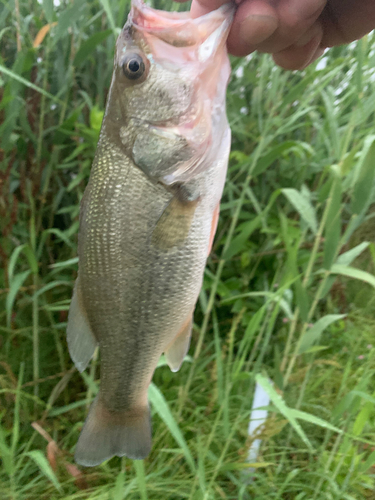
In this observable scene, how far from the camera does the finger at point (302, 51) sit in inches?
30.2

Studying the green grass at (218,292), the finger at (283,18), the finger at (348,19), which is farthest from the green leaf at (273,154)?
the finger at (283,18)

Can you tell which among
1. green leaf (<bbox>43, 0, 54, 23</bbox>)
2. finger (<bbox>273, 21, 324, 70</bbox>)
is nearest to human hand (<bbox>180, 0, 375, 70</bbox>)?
finger (<bbox>273, 21, 324, 70</bbox>)

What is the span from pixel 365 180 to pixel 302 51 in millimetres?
337

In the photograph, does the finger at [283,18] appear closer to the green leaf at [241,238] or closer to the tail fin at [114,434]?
the green leaf at [241,238]

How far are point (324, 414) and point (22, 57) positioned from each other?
1592mm

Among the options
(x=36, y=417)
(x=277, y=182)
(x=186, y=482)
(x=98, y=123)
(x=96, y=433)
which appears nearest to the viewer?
(x=96, y=433)

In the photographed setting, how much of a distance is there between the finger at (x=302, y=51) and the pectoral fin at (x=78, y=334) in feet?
2.34

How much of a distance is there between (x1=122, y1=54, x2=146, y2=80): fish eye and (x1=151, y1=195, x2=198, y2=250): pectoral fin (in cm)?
24

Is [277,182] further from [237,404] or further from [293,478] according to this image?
[293,478]

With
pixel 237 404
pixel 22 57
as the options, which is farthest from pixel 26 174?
pixel 237 404

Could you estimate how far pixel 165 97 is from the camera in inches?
25.3

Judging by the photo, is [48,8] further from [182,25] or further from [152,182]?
[152,182]

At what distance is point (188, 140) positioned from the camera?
2.09 ft

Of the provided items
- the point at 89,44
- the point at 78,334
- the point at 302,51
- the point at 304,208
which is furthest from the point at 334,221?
the point at 89,44
